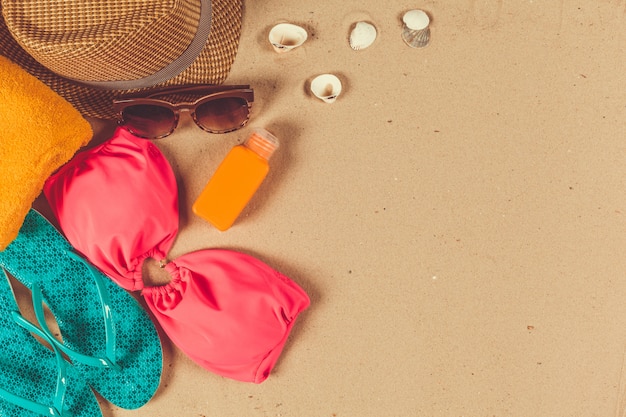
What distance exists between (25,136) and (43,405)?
415 millimetres

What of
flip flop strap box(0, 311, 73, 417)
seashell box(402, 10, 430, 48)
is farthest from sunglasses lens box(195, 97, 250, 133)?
flip flop strap box(0, 311, 73, 417)

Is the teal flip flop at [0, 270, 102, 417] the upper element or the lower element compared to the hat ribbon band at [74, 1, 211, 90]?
lower

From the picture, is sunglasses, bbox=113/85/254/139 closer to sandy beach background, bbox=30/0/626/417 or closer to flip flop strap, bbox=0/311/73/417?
sandy beach background, bbox=30/0/626/417

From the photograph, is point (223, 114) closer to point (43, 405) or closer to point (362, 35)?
point (362, 35)

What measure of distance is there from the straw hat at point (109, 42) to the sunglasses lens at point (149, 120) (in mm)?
30

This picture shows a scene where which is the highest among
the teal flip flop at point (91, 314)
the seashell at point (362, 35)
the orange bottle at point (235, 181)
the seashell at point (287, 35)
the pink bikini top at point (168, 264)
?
the seashell at point (362, 35)

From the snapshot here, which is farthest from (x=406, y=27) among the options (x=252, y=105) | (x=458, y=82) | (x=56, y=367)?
(x=56, y=367)

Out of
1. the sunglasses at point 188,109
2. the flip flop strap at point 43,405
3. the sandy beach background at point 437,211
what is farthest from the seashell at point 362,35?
the flip flop strap at point 43,405

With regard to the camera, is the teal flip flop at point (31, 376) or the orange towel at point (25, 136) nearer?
the orange towel at point (25, 136)

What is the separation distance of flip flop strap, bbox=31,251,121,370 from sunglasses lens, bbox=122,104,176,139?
0.22 m

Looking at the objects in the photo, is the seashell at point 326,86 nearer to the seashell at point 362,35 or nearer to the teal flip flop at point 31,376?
the seashell at point 362,35

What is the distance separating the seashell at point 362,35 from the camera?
0.77m

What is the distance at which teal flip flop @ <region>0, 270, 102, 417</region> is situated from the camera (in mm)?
751

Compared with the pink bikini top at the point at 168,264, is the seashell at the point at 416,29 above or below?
above
